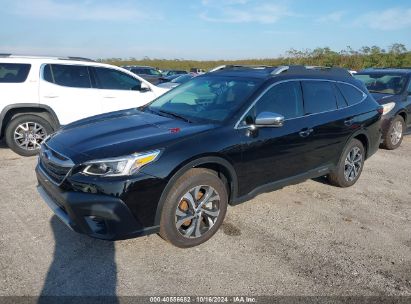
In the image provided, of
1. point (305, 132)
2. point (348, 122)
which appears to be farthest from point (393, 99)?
point (305, 132)

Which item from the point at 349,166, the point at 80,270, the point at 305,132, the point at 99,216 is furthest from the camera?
the point at 349,166

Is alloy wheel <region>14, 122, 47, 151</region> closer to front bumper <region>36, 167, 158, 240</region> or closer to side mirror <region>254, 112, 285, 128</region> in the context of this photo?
front bumper <region>36, 167, 158, 240</region>

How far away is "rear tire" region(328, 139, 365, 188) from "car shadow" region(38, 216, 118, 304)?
3336 mm

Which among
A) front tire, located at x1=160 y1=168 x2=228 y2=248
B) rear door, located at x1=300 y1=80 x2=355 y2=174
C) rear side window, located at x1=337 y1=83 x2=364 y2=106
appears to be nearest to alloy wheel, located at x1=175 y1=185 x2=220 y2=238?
front tire, located at x1=160 y1=168 x2=228 y2=248

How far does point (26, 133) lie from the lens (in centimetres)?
646

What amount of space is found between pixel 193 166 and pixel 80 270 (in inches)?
53.0

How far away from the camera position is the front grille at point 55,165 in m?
3.17

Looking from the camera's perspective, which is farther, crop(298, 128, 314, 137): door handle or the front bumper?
crop(298, 128, 314, 137): door handle

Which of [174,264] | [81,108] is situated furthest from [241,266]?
[81,108]

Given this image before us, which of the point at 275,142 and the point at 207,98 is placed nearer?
the point at 275,142

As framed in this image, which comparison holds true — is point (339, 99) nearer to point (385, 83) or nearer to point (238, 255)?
point (238, 255)

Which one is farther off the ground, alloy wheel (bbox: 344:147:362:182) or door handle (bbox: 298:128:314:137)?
door handle (bbox: 298:128:314:137)

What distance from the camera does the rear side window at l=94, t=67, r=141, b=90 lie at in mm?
7203

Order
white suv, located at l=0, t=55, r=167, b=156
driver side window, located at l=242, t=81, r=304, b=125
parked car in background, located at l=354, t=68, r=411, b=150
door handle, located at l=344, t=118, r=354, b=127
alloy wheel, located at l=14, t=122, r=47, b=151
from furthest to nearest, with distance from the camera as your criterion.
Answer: parked car in background, located at l=354, t=68, r=411, b=150 → alloy wheel, located at l=14, t=122, r=47, b=151 → white suv, located at l=0, t=55, r=167, b=156 → door handle, located at l=344, t=118, r=354, b=127 → driver side window, located at l=242, t=81, r=304, b=125
